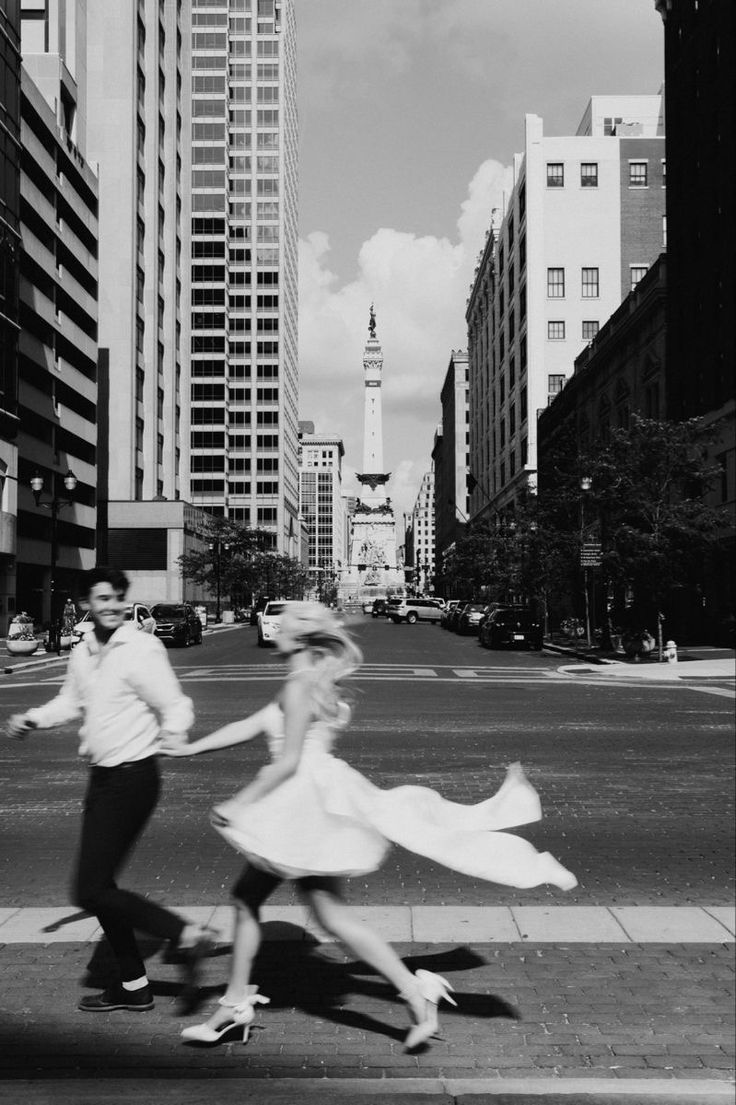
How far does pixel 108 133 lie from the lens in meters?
77.2

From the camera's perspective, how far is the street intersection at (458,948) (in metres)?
4.64

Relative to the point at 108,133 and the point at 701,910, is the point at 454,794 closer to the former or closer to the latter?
the point at 701,910

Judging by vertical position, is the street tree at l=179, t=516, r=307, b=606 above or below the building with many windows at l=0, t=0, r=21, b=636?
below

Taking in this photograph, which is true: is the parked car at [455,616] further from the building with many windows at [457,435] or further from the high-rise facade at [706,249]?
the building with many windows at [457,435]

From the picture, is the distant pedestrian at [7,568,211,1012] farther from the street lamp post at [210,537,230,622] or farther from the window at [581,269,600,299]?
the window at [581,269,600,299]

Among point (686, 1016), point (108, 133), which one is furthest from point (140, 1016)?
point (108, 133)

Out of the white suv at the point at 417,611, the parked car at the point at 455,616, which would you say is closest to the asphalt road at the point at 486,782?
the parked car at the point at 455,616

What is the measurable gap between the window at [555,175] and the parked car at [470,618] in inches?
1460

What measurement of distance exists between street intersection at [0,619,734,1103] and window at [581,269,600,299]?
228 ft

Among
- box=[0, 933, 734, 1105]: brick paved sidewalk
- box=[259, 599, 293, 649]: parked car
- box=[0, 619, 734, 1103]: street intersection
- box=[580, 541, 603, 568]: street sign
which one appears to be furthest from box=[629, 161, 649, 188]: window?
box=[0, 933, 734, 1105]: brick paved sidewalk

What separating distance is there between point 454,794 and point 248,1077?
6.13 m

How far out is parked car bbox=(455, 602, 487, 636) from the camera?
54500 millimetres

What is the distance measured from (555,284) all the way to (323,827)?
256ft

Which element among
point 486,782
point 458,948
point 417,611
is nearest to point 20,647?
point 486,782
